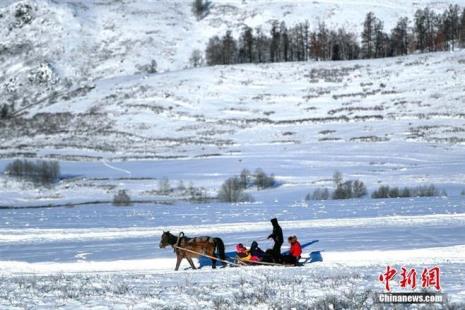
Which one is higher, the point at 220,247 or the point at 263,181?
the point at 263,181

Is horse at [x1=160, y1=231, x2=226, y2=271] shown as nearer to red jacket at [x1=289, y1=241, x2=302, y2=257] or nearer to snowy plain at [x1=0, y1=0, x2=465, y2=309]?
snowy plain at [x1=0, y1=0, x2=465, y2=309]

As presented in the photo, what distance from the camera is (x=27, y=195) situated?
44.1m

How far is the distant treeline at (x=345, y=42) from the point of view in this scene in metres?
103

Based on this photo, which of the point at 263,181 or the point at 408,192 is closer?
the point at 408,192

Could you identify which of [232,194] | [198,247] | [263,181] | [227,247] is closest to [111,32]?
[263,181]

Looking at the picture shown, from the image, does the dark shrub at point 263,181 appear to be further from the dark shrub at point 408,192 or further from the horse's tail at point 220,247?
the horse's tail at point 220,247

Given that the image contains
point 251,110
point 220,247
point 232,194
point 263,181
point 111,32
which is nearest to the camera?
point 220,247

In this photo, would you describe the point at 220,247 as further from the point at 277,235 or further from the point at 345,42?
the point at 345,42

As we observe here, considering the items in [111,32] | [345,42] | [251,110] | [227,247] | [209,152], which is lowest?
[227,247]

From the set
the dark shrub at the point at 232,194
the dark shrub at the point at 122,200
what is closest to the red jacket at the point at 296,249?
the dark shrub at the point at 232,194

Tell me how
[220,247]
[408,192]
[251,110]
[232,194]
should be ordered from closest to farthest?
1. [220,247]
2. [408,192]
3. [232,194]
4. [251,110]

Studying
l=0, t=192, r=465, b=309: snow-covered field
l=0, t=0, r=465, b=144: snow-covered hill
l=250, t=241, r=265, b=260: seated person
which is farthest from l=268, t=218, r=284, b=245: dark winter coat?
l=0, t=0, r=465, b=144: snow-covered hill

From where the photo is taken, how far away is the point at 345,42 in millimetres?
108938

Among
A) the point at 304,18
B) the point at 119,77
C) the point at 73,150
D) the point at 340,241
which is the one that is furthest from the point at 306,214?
the point at 304,18
